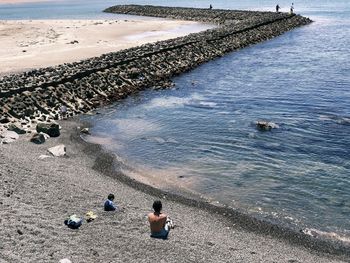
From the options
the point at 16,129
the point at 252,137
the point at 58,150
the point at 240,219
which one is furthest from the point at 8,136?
the point at 240,219

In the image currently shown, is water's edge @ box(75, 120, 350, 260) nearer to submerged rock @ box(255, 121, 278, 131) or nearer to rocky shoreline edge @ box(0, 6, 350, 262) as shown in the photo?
rocky shoreline edge @ box(0, 6, 350, 262)

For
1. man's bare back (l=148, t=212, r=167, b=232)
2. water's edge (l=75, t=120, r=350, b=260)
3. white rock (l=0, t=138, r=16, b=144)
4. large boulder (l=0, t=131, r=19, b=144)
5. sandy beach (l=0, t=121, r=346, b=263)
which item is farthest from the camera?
large boulder (l=0, t=131, r=19, b=144)

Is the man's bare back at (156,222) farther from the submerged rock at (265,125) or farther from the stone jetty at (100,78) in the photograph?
the stone jetty at (100,78)

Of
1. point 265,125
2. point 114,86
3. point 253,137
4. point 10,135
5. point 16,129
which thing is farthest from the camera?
point 114,86

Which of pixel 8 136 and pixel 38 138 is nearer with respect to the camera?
pixel 38 138

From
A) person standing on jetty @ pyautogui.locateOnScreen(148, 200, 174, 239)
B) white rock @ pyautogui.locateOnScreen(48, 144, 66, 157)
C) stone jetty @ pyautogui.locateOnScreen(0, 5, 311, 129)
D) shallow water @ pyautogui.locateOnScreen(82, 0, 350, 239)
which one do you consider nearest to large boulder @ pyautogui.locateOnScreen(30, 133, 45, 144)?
white rock @ pyautogui.locateOnScreen(48, 144, 66, 157)

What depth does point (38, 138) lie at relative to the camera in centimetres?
2459

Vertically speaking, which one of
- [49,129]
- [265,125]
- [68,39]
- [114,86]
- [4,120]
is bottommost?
[265,125]

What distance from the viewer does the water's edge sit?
15570 mm

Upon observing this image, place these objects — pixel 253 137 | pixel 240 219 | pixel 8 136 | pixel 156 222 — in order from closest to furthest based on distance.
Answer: pixel 156 222 → pixel 240 219 → pixel 8 136 → pixel 253 137

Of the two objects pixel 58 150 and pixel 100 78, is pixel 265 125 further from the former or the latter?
pixel 100 78

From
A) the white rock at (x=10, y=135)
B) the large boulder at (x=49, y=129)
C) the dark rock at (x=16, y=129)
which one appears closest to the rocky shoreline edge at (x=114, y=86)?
the large boulder at (x=49, y=129)

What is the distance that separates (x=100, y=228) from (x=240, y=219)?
→ 5595 millimetres

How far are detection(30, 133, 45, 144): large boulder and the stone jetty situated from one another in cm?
306
